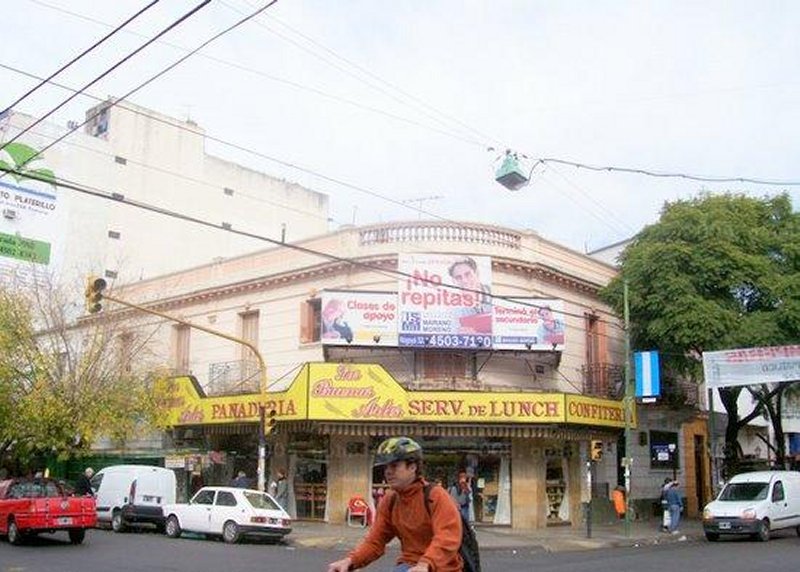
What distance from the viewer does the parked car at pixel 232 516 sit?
22.7 meters

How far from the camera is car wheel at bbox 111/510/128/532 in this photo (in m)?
25.9

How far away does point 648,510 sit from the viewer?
34625 millimetres

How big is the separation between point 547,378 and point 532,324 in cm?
258

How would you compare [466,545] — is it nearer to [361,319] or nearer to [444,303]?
[361,319]

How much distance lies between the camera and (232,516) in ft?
74.8

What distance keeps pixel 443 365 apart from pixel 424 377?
73 cm

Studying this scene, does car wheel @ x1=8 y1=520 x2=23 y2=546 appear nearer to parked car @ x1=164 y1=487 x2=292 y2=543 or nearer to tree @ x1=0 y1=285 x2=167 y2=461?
parked car @ x1=164 y1=487 x2=292 y2=543

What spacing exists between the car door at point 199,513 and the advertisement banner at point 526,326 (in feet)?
31.5

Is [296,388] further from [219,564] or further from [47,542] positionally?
[219,564]

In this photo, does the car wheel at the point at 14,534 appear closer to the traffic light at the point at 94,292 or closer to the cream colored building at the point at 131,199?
the traffic light at the point at 94,292

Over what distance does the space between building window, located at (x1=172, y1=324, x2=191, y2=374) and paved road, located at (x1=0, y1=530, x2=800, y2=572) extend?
1167cm

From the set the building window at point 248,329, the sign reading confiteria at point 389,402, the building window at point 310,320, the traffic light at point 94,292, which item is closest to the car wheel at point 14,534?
the traffic light at point 94,292

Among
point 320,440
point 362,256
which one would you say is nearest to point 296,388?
point 320,440

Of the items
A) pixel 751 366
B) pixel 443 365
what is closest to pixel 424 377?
pixel 443 365
